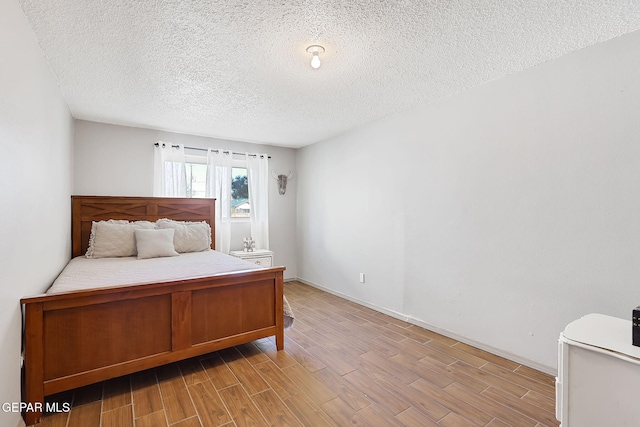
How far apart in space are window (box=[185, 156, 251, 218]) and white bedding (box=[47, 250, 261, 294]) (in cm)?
135

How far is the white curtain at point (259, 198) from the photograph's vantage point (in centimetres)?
470

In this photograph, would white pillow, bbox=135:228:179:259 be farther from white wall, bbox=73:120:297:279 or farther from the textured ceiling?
the textured ceiling

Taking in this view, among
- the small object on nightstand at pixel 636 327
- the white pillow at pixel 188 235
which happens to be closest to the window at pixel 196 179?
the white pillow at pixel 188 235

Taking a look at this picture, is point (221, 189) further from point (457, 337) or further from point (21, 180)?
point (457, 337)

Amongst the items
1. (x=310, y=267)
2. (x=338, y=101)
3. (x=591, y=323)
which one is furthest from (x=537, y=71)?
(x=310, y=267)

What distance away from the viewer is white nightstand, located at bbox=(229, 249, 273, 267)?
4.32 metres

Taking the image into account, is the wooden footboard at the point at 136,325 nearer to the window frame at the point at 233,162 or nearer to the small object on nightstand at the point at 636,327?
the small object on nightstand at the point at 636,327

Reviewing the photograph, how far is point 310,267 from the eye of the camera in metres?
4.88

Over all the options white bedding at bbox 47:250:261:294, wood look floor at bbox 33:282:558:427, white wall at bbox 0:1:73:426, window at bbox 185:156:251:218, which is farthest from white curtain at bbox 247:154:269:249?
white wall at bbox 0:1:73:426

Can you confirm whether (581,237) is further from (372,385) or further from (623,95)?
(372,385)

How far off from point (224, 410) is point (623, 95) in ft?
10.2

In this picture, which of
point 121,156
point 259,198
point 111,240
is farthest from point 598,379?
point 121,156

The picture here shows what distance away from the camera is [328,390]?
1.99 m

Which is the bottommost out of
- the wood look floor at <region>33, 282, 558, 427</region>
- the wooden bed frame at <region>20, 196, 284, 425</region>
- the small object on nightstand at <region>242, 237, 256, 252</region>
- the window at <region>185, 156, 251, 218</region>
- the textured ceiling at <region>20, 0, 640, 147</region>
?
the wood look floor at <region>33, 282, 558, 427</region>
